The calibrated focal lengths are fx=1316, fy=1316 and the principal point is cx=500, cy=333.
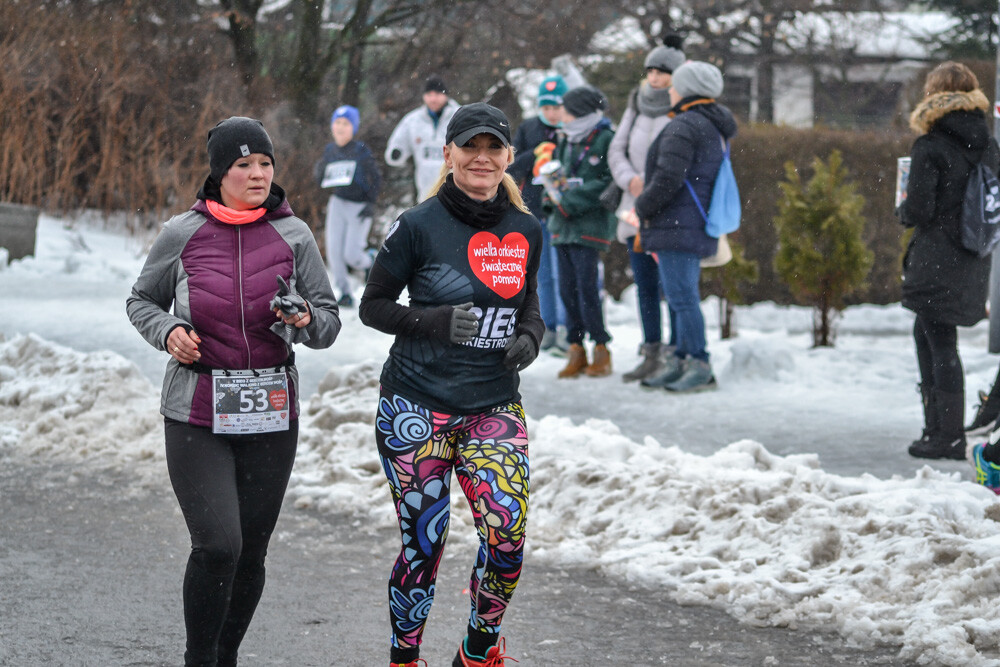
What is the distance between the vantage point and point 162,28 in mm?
20188

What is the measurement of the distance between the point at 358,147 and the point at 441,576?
29.4 feet

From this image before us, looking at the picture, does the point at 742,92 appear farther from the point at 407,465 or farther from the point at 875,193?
the point at 407,465

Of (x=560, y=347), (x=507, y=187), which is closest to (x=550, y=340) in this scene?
(x=560, y=347)

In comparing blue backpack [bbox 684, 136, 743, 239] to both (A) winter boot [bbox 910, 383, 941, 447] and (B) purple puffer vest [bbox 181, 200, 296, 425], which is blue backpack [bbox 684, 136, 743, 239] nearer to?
(A) winter boot [bbox 910, 383, 941, 447]

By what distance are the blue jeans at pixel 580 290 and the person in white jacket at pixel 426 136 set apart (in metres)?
3.35

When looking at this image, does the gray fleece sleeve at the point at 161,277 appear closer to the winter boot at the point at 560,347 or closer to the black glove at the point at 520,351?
the black glove at the point at 520,351

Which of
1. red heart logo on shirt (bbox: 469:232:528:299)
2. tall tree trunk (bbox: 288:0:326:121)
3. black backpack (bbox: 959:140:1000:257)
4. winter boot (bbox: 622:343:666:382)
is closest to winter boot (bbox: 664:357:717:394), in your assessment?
winter boot (bbox: 622:343:666:382)

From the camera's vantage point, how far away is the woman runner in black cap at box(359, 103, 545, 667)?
4035mm

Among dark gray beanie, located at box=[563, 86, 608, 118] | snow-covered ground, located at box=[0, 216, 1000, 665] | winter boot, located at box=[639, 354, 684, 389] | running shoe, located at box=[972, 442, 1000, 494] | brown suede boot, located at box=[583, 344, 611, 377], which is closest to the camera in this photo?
snow-covered ground, located at box=[0, 216, 1000, 665]

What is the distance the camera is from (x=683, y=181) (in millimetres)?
9250

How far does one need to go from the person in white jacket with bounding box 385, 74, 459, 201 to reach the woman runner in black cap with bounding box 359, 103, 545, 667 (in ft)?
30.0

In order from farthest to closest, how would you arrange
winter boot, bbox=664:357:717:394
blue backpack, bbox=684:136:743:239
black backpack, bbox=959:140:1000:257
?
winter boot, bbox=664:357:717:394, blue backpack, bbox=684:136:743:239, black backpack, bbox=959:140:1000:257

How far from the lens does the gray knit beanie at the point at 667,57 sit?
968 cm

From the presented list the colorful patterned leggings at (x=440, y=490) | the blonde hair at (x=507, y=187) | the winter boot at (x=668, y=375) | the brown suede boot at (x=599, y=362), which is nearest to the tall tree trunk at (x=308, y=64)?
the brown suede boot at (x=599, y=362)
